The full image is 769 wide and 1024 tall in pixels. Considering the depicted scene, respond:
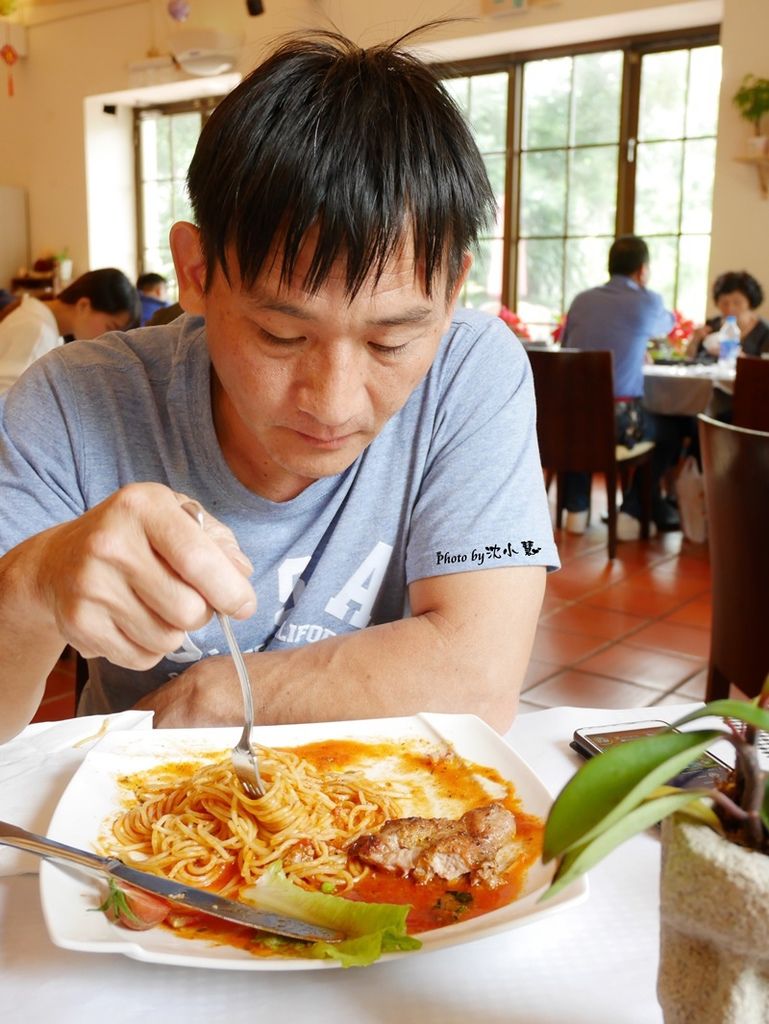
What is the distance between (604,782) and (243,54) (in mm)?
8712

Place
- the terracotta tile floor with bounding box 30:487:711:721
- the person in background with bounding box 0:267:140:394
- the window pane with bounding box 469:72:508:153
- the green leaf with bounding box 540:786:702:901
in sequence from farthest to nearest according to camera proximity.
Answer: the window pane with bounding box 469:72:508:153
the person in background with bounding box 0:267:140:394
the terracotta tile floor with bounding box 30:487:711:721
the green leaf with bounding box 540:786:702:901

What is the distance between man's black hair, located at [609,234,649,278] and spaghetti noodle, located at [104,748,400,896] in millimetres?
4939

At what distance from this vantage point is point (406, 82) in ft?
3.47

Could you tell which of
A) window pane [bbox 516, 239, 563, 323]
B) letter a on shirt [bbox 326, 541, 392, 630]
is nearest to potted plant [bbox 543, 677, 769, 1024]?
letter a on shirt [bbox 326, 541, 392, 630]

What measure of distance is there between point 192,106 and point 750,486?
28.6ft

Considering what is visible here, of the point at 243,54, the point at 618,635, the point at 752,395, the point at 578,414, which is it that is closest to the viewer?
the point at 618,635

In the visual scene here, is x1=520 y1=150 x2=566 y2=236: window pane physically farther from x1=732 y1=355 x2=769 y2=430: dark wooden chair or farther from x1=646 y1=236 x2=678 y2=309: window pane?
x1=732 y1=355 x2=769 y2=430: dark wooden chair

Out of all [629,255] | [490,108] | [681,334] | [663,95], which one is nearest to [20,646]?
[629,255]

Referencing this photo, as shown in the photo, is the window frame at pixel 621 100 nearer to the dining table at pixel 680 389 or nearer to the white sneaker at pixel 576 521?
the dining table at pixel 680 389

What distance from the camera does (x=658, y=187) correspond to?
682cm

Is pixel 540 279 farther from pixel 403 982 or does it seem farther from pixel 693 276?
pixel 403 982

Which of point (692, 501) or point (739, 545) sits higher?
point (739, 545)

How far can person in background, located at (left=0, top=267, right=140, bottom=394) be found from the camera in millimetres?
4109

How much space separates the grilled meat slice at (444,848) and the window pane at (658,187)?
6.68 metres
